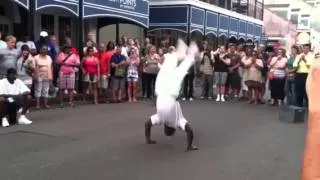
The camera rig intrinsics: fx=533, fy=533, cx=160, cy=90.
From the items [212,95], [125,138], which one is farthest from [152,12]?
[125,138]

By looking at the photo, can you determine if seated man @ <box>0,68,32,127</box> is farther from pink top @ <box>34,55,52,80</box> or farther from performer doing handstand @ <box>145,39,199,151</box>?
performer doing handstand @ <box>145,39,199,151</box>

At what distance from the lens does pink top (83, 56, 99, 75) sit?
14391 mm

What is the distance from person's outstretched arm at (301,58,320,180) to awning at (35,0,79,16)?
1259 centimetres

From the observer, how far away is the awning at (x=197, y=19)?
24.3 metres

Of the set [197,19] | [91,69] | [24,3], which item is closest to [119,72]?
[91,69]

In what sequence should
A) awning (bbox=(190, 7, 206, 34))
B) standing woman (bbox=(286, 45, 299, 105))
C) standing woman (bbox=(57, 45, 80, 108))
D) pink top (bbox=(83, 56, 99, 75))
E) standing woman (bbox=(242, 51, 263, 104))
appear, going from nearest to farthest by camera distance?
1. standing woman (bbox=(57, 45, 80, 108))
2. standing woman (bbox=(286, 45, 299, 105))
3. pink top (bbox=(83, 56, 99, 75))
4. standing woman (bbox=(242, 51, 263, 104))
5. awning (bbox=(190, 7, 206, 34))

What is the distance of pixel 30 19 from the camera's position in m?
13.5

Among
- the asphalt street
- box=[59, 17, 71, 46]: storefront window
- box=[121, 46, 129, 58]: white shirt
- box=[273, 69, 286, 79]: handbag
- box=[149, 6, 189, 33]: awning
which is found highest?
box=[149, 6, 189, 33]: awning

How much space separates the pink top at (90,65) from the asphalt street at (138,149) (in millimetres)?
1788

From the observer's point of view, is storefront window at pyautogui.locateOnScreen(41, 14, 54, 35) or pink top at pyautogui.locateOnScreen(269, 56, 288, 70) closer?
pink top at pyautogui.locateOnScreen(269, 56, 288, 70)

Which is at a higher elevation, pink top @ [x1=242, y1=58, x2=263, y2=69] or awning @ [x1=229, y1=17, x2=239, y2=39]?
awning @ [x1=229, y1=17, x2=239, y2=39]

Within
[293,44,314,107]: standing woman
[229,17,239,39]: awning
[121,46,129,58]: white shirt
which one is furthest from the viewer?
[229,17,239,39]: awning

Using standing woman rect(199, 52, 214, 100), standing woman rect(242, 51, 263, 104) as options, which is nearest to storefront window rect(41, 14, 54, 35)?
standing woman rect(199, 52, 214, 100)

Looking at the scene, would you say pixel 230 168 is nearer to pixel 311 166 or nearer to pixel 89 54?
pixel 311 166
